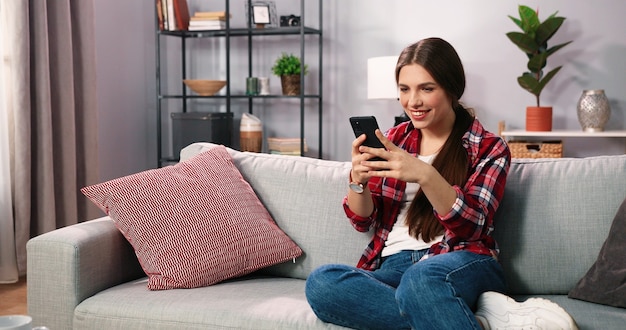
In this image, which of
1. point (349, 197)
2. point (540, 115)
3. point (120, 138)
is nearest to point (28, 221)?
point (120, 138)

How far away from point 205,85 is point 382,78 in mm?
1197

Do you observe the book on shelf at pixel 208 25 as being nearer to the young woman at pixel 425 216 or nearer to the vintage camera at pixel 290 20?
the vintage camera at pixel 290 20

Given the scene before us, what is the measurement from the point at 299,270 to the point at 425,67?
709mm

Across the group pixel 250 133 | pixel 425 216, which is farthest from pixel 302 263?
pixel 250 133

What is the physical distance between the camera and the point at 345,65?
5188 mm

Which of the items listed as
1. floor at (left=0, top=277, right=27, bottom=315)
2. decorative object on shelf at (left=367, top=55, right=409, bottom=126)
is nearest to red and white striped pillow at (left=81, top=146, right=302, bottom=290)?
floor at (left=0, top=277, right=27, bottom=315)

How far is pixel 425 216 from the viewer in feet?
6.57

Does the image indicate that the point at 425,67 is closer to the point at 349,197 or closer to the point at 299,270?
the point at 349,197

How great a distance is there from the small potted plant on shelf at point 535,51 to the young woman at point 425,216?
250 cm

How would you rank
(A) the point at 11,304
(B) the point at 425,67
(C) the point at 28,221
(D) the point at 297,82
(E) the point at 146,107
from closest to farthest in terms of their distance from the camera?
(B) the point at 425,67, (A) the point at 11,304, (C) the point at 28,221, (D) the point at 297,82, (E) the point at 146,107

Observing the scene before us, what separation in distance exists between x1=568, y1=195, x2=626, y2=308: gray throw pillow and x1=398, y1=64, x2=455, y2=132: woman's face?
1.71 ft

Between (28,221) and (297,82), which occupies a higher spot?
(297,82)

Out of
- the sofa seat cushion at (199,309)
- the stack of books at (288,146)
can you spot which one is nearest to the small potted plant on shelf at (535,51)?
the stack of books at (288,146)

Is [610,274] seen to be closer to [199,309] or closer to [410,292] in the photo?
[410,292]
